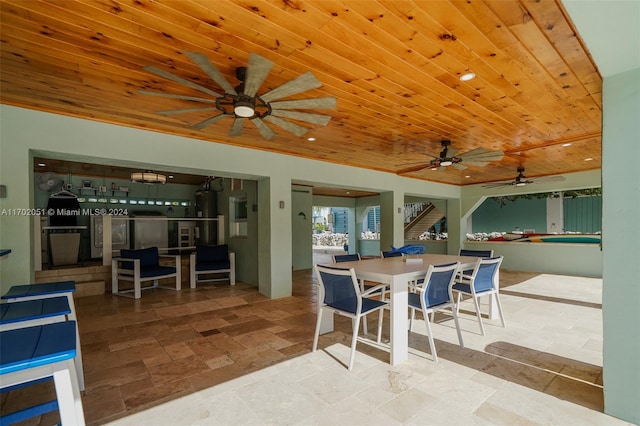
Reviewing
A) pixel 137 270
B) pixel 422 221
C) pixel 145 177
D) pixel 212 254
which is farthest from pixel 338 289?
pixel 422 221

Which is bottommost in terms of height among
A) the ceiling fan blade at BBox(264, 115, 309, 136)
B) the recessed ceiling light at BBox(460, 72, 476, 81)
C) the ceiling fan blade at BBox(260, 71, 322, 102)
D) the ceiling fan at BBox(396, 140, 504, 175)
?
the ceiling fan at BBox(396, 140, 504, 175)

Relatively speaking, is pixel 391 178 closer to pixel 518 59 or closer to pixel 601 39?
pixel 518 59

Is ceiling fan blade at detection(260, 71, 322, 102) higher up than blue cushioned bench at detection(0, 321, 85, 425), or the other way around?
ceiling fan blade at detection(260, 71, 322, 102)

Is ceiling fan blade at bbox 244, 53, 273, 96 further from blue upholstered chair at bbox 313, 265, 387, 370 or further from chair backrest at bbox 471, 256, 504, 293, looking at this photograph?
chair backrest at bbox 471, 256, 504, 293

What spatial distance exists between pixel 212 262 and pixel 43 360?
5293 millimetres

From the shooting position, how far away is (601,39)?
1624 millimetres

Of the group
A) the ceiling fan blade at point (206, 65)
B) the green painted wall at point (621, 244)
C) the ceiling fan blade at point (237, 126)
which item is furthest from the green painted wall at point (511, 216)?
the ceiling fan blade at point (206, 65)

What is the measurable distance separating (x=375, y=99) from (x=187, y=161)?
2618 millimetres

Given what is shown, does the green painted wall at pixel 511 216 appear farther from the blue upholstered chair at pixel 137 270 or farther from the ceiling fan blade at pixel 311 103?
the ceiling fan blade at pixel 311 103

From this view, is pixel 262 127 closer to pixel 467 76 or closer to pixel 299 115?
pixel 299 115

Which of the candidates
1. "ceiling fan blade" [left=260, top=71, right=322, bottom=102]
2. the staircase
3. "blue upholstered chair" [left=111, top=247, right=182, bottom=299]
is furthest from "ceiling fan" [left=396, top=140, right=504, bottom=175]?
the staircase

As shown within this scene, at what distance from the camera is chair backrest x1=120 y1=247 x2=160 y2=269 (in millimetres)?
5430

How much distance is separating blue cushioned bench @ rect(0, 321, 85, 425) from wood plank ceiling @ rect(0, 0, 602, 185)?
1.72 m

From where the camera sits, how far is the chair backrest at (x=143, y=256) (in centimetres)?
543
